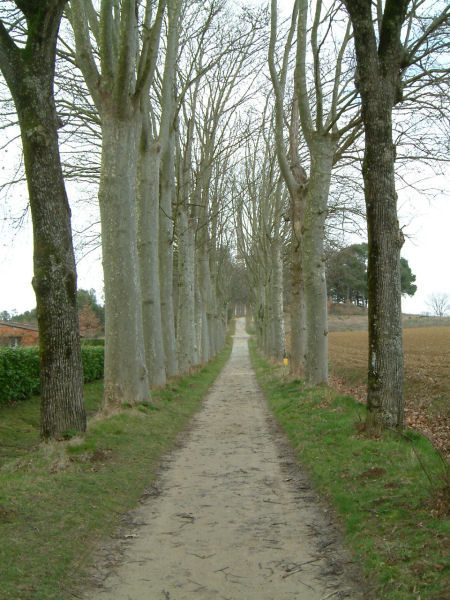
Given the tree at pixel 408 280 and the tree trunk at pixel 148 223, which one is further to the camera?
the tree at pixel 408 280

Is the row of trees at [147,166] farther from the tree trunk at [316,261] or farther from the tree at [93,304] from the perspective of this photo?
the tree at [93,304]

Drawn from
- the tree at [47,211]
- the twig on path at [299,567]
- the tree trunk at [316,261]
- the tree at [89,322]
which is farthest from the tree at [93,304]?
the twig on path at [299,567]

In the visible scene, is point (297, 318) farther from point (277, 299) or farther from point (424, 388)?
point (277, 299)

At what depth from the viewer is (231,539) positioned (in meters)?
4.81

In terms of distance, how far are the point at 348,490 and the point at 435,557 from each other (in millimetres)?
1963

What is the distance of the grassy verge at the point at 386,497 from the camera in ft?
12.3

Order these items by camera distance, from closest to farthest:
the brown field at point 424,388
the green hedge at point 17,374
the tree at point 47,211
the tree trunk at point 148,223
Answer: the tree at point 47,211 → the brown field at point 424,388 → the tree trunk at point 148,223 → the green hedge at point 17,374

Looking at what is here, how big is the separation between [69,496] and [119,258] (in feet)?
18.0

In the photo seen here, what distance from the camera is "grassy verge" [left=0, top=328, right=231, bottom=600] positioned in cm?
399

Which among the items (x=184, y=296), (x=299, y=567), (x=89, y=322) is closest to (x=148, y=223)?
(x=184, y=296)

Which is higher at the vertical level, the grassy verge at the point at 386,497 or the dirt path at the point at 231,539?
the grassy verge at the point at 386,497

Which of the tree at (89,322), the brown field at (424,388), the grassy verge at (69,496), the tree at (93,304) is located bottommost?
the brown field at (424,388)

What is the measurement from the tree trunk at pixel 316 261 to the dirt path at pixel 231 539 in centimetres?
548

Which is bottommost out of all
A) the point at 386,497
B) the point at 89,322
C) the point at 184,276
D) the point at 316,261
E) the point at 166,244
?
the point at 386,497
